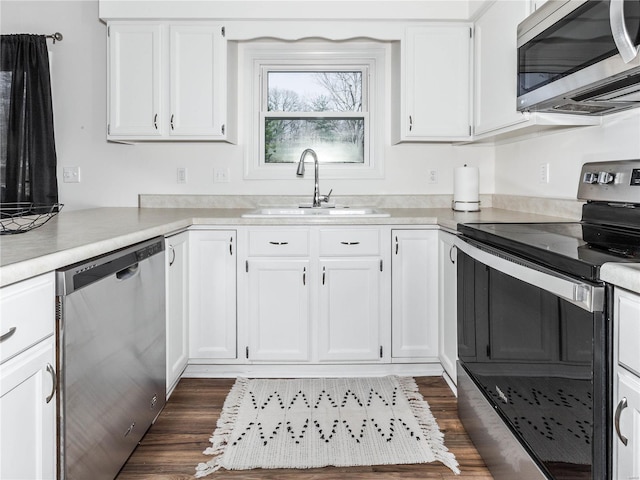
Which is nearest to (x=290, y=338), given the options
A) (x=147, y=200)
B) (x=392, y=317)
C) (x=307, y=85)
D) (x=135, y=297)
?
(x=392, y=317)

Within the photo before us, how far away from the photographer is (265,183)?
3.30m

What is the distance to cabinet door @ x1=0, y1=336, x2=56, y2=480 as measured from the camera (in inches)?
41.0

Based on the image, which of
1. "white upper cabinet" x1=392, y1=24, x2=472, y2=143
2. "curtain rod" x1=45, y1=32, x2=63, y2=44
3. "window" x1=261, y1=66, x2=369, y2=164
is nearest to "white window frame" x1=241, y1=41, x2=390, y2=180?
"window" x1=261, y1=66, x2=369, y2=164

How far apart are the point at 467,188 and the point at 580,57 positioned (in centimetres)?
138

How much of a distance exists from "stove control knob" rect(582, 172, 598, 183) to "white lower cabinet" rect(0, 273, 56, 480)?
174 centimetres

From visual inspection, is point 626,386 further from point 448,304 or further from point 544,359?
point 448,304

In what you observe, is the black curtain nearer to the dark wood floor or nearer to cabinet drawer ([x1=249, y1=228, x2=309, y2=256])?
cabinet drawer ([x1=249, y1=228, x2=309, y2=256])

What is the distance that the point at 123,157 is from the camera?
3275mm

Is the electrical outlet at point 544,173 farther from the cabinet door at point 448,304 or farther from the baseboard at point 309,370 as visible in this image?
the baseboard at point 309,370

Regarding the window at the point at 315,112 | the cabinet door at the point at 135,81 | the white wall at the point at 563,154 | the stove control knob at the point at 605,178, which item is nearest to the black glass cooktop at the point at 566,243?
the stove control knob at the point at 605,178

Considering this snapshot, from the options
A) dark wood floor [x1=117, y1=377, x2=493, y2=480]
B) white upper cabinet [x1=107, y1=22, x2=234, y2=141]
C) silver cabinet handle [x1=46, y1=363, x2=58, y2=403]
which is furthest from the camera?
white upper cabinet [x1=107, y1=22, x2=234, y2=141]

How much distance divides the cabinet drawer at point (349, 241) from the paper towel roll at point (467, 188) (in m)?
0.62

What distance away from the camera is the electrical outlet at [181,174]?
3291 millimetres

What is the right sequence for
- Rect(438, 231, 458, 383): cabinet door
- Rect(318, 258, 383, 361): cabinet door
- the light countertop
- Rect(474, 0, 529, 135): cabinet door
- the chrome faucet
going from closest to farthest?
1. the light countertop
2. Rect(474, 0, 529, 135): cabinet door
3. Rect(438, 231, 458, 383): cabinet door
4. Rect(318, 258, 383, 361): cabinet door
5. the chrome faucet
